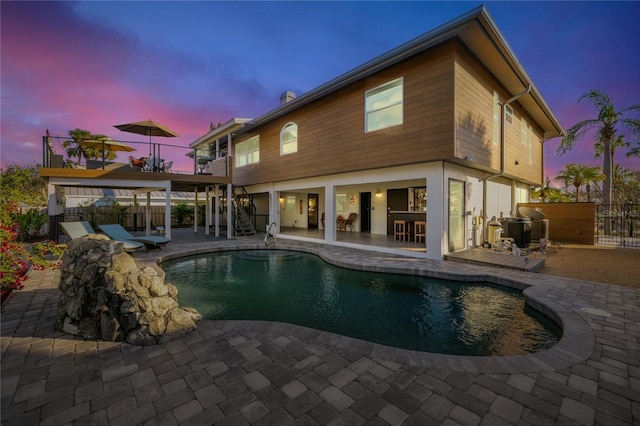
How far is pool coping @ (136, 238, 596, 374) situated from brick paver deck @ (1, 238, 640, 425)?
0.8 inches

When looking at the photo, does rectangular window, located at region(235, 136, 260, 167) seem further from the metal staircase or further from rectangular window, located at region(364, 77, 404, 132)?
rectangular window, located at region(364, 77, 404, 132)

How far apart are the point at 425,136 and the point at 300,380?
667 centimetres

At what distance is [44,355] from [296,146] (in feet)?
32.0

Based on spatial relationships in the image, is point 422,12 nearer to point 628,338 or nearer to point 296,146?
point 296,146

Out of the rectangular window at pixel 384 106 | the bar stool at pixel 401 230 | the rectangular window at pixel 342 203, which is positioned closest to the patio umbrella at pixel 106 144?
the rectangular window at pixel 384 106

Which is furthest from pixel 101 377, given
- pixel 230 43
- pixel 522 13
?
pixel 522 13

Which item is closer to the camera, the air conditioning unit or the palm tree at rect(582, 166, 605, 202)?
the air conditioning unit

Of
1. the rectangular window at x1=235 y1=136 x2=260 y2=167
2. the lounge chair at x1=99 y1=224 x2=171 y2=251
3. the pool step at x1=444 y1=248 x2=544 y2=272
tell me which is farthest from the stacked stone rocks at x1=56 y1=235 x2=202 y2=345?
the rectangular window at x1=235 y1=136 x2=260 y2=167

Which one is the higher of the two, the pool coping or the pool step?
the pool step

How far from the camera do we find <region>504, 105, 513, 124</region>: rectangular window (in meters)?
9.67

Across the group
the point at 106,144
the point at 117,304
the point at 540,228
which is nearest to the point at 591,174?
the point at 540,228

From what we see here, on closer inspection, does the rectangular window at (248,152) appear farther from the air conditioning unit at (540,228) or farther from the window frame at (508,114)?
the air conditioning unit at (540,228)

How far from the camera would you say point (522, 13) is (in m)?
9.33

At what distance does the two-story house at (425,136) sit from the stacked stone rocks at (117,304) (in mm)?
6631
